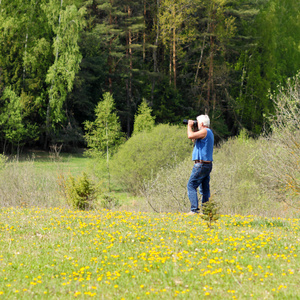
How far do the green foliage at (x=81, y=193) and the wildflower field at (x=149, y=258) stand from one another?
353 centimetres

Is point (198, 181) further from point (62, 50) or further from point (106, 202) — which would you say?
point (62, 50)

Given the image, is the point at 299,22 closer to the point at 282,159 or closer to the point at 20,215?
the point at 282,159

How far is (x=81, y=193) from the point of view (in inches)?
449

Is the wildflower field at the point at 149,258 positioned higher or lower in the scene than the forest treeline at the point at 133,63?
lower

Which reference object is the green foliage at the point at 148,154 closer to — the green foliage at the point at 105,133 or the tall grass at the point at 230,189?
the green foliage at the point at 105,133

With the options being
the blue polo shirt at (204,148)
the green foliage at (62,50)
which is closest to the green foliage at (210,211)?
the blue polo shirt at (204,148)

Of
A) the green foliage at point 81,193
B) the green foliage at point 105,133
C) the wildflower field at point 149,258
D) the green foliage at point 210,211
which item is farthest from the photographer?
the green foliage at point 105,133

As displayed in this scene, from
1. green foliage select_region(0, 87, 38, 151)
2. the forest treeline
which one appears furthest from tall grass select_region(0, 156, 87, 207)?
green foliage select_region(0, 87, 38, 151)

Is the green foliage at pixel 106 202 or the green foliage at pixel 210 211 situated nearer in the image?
the green foliage at pixel 210 211

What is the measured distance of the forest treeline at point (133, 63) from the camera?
32531mm

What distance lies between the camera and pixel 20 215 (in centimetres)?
840

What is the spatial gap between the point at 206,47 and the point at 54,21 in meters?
16.3

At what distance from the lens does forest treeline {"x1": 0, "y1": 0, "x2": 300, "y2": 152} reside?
3253 centimetres

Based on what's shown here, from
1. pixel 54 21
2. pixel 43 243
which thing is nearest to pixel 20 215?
pixel 43 243
